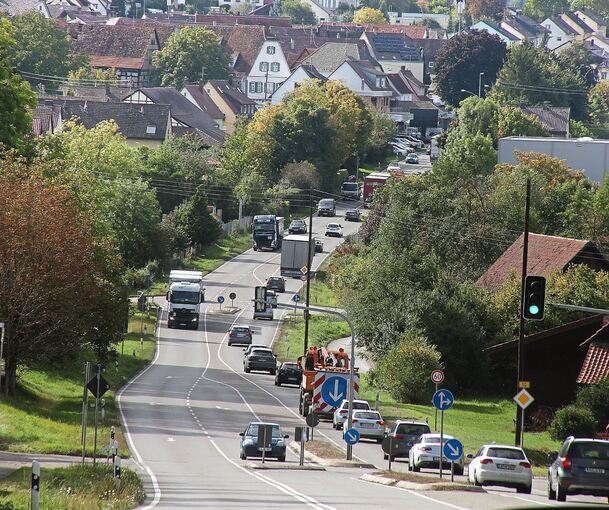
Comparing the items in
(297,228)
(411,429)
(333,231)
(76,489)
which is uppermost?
(297,228)

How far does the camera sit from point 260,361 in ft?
239

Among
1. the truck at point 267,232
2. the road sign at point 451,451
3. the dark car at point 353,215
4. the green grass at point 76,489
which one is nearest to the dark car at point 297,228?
the truck at point 267,232

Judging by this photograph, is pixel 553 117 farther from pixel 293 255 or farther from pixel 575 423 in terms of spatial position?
pixel 575 423

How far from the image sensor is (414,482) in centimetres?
3628

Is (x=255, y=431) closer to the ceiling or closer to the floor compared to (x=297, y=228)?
closer to the floor

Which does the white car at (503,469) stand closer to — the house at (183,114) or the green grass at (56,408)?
the green grass at (56,408)

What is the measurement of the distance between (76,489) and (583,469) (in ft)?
34.3

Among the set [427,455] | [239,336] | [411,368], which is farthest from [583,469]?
[239,336]

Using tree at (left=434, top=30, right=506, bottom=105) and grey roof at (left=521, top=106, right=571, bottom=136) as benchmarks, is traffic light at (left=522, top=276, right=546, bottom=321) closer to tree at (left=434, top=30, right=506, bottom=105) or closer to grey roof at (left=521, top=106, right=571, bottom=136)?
grey roof at (left=521, top=106, right=571, bottom=136)

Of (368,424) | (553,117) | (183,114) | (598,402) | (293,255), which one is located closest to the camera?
(368,424)

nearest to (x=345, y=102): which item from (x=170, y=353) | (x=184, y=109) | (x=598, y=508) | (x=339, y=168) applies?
(x=339, y=168)

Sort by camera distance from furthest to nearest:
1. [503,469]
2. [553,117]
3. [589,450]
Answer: [553,117]
[503,469]
[589,450]

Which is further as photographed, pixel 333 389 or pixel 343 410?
pixel 343 410

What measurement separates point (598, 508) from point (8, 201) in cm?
4029
